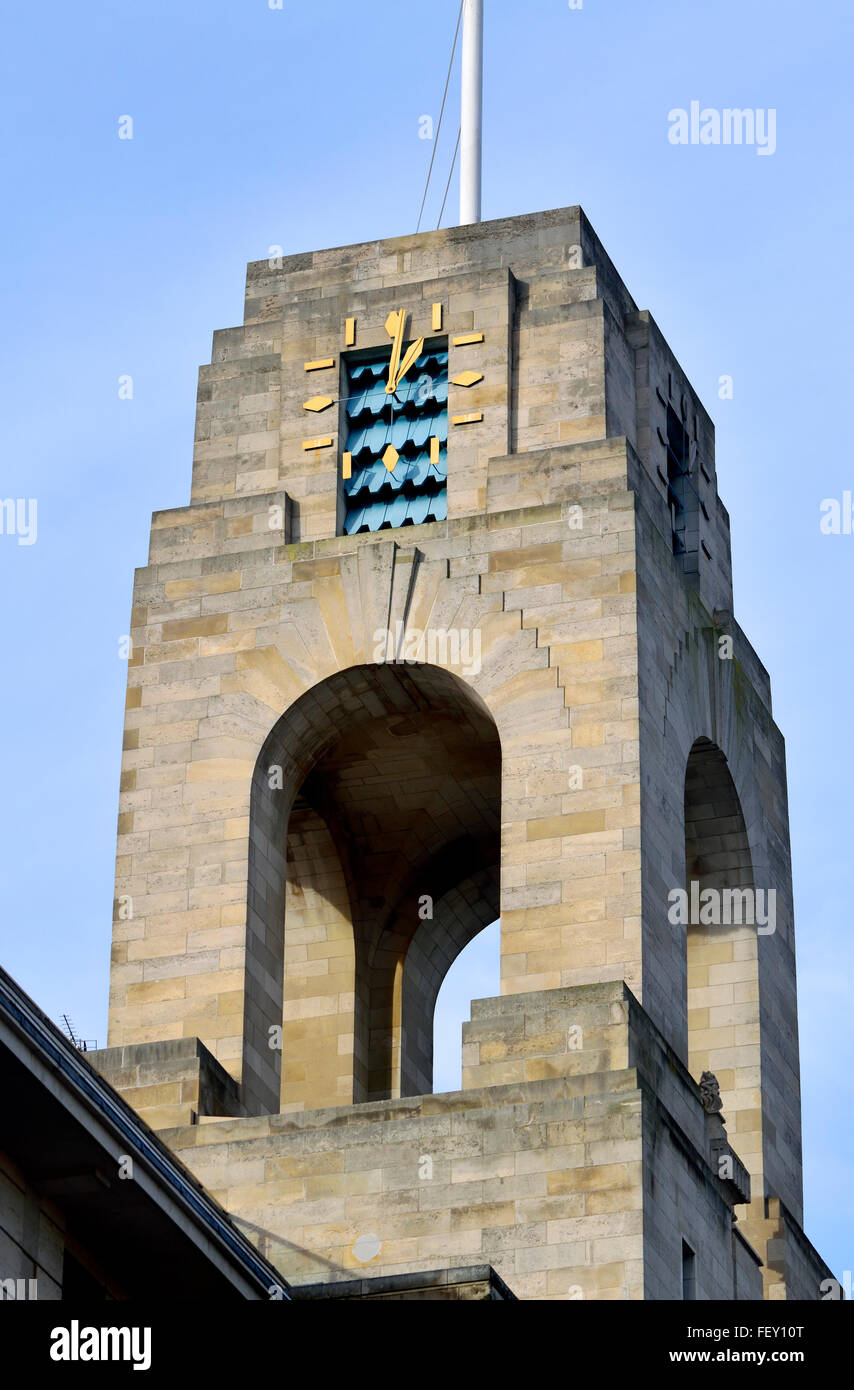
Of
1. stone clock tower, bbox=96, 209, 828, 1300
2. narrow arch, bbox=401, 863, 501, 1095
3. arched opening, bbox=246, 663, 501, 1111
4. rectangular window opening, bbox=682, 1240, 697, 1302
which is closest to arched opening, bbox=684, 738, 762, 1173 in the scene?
stone clock tower, bbox=96, 209, 828, 1300

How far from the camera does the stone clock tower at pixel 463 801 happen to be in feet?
→ 165

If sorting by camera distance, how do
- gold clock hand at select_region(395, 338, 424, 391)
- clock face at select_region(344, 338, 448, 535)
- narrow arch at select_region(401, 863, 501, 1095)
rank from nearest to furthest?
clock face at select_region(344, 338, 448, 535)
gold clock hand at select_region(395, 338, 424, 391)
narrow arch at select_region(401, 863, 501, 1095)

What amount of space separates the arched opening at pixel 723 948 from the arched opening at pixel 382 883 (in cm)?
366

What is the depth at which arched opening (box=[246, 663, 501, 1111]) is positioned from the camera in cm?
5981

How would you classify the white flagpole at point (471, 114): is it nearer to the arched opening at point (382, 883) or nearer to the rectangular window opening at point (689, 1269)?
the arched opening at point (382, 883)

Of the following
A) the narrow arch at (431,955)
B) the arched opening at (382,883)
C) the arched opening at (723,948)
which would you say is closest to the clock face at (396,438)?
the arched opening at (382,883)

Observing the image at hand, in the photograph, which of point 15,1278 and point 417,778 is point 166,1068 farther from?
point 15,1278

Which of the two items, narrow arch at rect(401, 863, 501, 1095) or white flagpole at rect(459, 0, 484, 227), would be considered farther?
white flagpole at rect(459, 0, 484, 227)

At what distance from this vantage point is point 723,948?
59906mm

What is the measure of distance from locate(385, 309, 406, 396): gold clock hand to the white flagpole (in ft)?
10.3

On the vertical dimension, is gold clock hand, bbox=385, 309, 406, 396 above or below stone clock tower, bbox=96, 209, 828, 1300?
above

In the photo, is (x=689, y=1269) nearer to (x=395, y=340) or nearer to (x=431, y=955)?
(x=431, y=955)

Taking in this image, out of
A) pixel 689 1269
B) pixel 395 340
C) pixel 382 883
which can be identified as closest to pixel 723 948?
pixel 382 883

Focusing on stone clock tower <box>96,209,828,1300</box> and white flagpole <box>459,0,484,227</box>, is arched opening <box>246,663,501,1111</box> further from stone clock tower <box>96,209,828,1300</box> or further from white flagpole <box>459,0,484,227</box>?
white flagpole <box>459,0,484,227</box>
